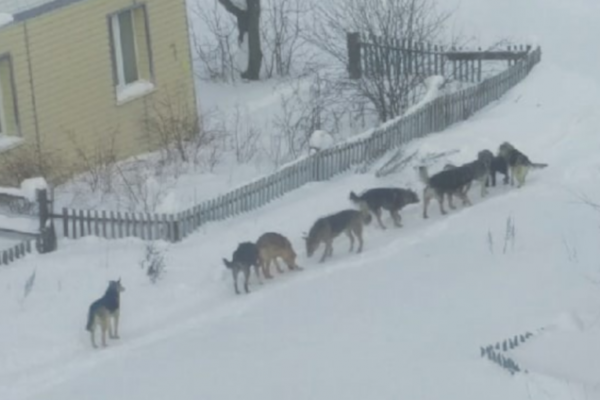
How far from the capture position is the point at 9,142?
2755 cm

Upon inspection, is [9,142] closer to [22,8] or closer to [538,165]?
[22,8]

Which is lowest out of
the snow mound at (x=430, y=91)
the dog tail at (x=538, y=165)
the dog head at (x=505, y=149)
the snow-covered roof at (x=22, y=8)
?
the dog tail at (x=538, y=165)

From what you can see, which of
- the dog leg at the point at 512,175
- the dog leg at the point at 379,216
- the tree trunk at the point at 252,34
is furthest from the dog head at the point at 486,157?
the tree trunk at the point at 252,34

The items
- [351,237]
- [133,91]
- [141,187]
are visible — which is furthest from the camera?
[133,91]

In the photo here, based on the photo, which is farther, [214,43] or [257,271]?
[214,43]

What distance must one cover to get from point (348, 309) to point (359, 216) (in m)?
1.92

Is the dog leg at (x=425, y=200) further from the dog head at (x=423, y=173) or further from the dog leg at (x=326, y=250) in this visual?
the dog leg at (x=326, y=250)

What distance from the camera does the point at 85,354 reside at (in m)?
20.0

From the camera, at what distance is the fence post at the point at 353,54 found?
3123cm

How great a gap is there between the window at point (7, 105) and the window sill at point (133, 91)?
2.02 m

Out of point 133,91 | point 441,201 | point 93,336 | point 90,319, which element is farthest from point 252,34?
point 90,319

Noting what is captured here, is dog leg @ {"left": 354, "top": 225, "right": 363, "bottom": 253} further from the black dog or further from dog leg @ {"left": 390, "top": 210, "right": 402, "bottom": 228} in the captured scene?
the black dog

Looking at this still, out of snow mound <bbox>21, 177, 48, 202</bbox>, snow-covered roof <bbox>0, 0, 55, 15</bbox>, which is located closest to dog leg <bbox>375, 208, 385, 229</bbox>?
snow mound <bbox>21, 177, 48, 202</bbox>

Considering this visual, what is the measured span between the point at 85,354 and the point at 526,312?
13.9ft
